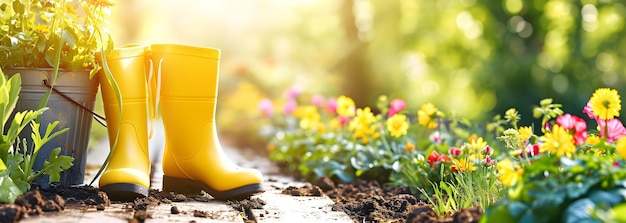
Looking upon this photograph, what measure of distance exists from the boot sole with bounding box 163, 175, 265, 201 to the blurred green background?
10.8 ft

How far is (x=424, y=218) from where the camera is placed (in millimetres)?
1855

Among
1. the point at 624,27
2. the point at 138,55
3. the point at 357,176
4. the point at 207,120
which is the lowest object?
the point at 357,176

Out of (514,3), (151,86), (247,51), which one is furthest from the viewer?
(247,51)

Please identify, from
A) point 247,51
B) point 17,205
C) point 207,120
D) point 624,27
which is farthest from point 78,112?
point 247,51

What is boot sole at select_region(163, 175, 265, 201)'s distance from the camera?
2309 millimetres

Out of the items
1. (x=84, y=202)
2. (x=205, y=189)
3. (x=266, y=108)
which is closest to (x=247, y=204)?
(x=205, y=189)

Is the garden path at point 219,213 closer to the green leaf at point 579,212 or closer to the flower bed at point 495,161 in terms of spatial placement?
the flower bed at point 495,161

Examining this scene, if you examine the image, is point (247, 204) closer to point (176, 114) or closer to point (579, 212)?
point (176, 114)

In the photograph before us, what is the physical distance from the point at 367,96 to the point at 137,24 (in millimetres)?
4776

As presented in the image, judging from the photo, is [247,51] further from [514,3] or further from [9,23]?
[9,23]

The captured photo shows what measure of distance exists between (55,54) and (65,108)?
19cm

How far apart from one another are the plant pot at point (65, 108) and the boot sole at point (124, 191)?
0.89ft

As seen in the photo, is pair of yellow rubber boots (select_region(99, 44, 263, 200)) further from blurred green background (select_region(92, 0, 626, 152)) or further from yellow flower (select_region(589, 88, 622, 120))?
blurred green background (select_region(92, 0, 626, 152))

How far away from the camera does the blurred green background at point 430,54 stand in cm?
671
